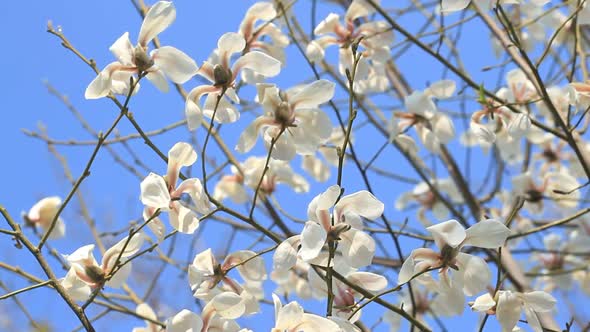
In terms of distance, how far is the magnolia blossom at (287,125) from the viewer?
1.53 m

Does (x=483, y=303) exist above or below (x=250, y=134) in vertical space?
below

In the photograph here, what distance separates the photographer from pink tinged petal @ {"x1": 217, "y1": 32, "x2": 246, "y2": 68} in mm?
1473

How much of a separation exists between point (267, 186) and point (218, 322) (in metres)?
1.26

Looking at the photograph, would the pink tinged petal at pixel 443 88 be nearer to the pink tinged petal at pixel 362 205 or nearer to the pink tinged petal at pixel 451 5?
the pink tinged petal at pixel 451 5

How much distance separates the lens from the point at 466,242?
4.36 ft

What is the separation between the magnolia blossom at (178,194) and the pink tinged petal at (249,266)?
15 centimetres

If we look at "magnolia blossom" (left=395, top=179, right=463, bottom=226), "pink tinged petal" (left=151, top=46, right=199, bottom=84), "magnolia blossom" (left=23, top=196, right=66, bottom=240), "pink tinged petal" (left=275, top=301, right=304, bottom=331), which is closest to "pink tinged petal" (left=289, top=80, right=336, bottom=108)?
"pink tinged petal" (left=151, top=46, right=199, bottom=84)

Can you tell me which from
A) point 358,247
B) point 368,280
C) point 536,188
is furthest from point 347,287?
point 536,188

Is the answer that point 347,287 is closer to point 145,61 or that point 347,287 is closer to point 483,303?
point 483,303

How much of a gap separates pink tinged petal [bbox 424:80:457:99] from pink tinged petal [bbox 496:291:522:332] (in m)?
0.96

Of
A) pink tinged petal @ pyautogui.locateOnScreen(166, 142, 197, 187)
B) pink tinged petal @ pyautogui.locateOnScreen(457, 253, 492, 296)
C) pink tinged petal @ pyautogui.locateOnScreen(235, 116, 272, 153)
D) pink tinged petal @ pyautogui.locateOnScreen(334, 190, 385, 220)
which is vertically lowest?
pink tinged petal @ pyautogui.locateOnScreen(457, 253, 492, 296)

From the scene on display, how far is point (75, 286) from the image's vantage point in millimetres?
1393

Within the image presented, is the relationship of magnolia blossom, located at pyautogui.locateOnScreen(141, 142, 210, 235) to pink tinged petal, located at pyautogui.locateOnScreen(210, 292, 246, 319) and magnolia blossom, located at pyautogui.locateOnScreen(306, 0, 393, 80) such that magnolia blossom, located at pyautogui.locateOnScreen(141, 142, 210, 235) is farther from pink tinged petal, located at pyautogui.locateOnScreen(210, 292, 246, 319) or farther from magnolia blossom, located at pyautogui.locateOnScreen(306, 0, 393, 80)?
magnolia blossom, located at pyautogui.locateOnScreen(306, 0, 393, 80)

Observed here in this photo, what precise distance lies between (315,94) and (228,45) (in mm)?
194
